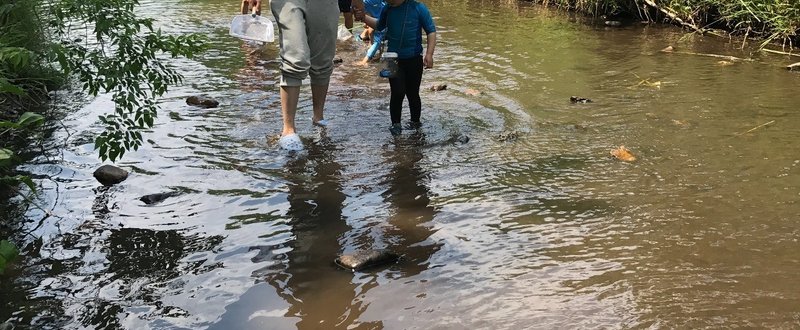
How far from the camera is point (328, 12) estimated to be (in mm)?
5641

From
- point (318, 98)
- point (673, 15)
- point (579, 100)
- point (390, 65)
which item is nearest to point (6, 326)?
point (318, 98)

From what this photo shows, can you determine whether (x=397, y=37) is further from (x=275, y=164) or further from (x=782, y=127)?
(x=782, y=127)

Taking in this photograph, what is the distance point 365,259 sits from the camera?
3574 mm

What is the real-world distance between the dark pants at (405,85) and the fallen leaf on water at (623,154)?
170 centimetres

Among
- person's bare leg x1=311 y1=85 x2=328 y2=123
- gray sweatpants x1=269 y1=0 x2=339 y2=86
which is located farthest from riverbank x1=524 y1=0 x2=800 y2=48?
gray sweatpants x1=269 y1=0 x2=339 y2=86

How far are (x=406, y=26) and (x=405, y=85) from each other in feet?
1.60

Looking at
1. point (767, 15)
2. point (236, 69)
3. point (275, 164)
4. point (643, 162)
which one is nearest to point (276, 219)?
point (275, 164)

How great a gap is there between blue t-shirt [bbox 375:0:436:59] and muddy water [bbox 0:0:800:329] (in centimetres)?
68

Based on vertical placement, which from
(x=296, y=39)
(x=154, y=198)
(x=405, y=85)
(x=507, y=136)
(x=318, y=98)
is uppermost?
(x=296, y=39)

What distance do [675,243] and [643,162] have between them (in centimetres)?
141

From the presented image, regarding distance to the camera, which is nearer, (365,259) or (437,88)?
(365,259)

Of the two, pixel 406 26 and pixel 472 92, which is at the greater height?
pixel 406 26

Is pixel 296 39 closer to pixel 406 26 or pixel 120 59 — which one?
pixel 406 26

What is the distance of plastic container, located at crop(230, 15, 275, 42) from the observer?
6.79 meters
